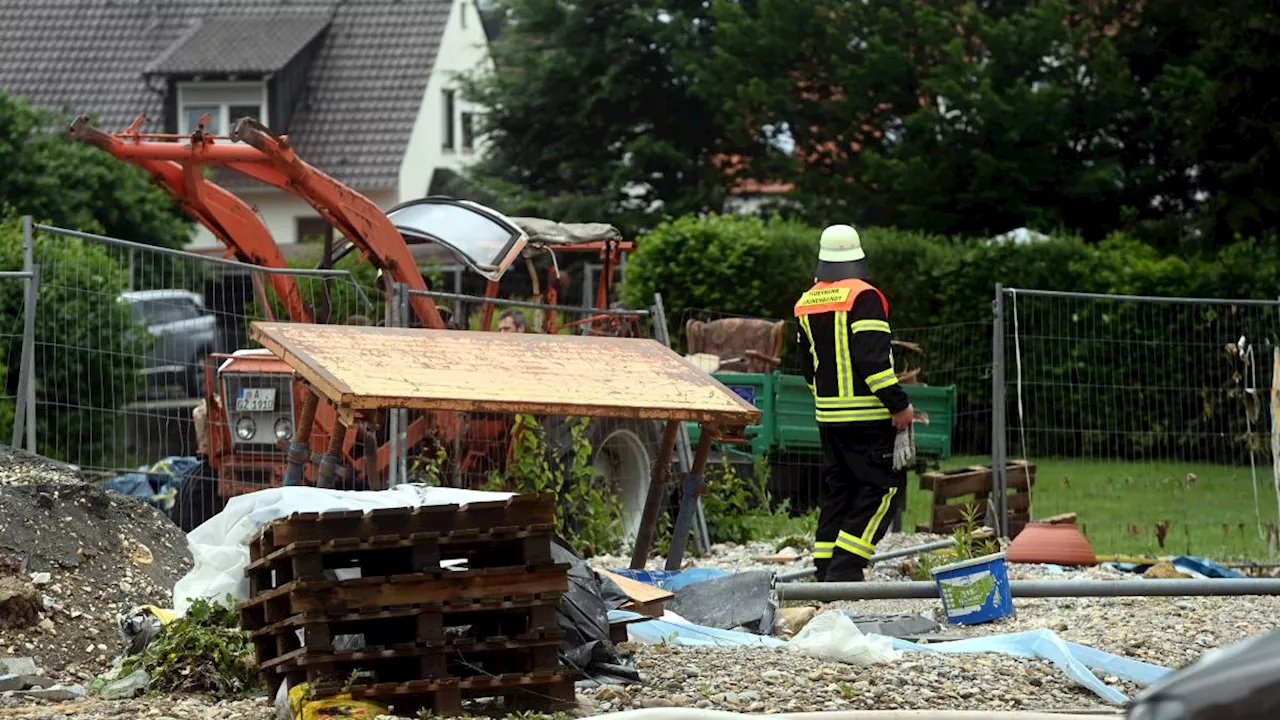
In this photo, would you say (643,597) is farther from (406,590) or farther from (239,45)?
(239,45)

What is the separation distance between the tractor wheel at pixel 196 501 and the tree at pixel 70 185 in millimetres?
18686

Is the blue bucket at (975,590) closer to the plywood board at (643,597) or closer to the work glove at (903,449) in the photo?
the work glove at (903,449)

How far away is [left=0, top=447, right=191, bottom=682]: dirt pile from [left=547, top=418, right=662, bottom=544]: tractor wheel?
4239 mm

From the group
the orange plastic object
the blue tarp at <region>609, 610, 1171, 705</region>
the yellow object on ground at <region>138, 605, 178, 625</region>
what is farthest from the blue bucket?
the yellow object on ground at <region>138, 605, 178, 625</region>

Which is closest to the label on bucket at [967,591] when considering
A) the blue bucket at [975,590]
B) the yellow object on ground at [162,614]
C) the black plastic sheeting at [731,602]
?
the blue bucket at [975,590]

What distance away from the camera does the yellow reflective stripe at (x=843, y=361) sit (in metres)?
11.3

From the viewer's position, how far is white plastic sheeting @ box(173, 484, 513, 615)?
8.44 m

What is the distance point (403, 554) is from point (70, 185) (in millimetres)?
26255

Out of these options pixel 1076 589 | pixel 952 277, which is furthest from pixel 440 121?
pixel 1076 589

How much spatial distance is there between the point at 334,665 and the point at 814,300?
16.3 feet

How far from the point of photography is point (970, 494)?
14.7 meters

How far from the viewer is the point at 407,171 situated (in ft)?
135

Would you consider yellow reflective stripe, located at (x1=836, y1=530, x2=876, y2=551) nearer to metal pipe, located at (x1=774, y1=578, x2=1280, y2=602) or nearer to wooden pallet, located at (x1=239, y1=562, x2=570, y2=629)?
metal pipe, located at (x1=774, y1=578, x2=1280, y2=602)

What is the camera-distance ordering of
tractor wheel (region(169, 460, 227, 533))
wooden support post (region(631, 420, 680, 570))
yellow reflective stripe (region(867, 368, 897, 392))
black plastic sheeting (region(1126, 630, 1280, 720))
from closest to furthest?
black plastic sheeting (region(1126, 630, 1280, 720)), wooden support post (region(631, 420, 680, 570)), yellow reflective stripe (region(867, 368, 897, 392)), tractor wheel (region(169, 460, 227, 533))
